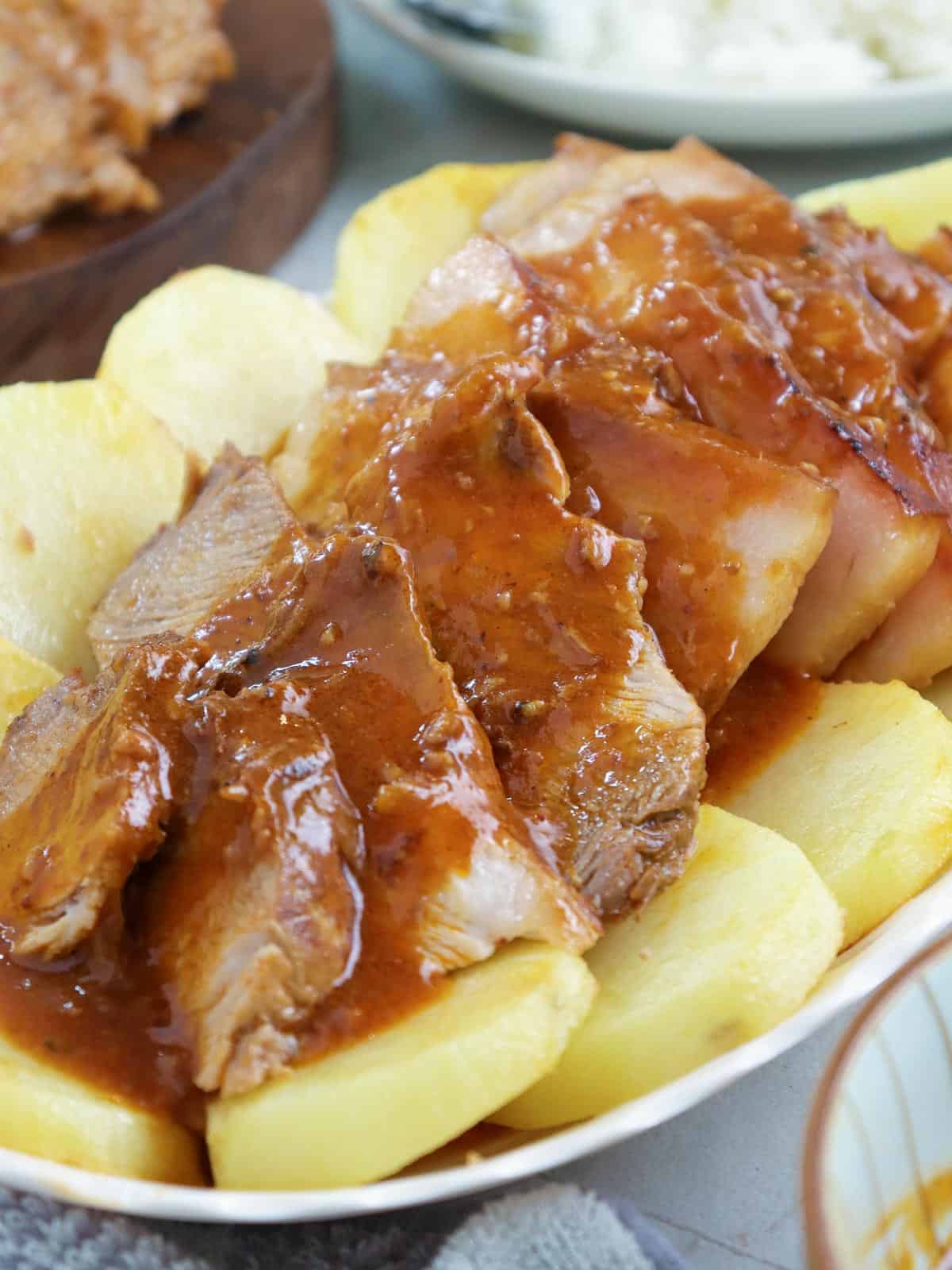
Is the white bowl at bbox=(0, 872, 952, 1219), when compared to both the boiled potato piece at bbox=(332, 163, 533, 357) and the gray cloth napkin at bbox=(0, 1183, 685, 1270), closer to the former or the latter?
the gray cloth napkin at bbox=(0, 1183, 685, 1270)

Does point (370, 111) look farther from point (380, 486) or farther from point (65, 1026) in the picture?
point (65, 1026)

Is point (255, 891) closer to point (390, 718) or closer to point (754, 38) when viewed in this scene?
point (390, 718)

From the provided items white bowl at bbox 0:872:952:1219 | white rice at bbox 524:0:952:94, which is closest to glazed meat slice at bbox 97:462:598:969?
white bowl at bbox 0:872:952:1219

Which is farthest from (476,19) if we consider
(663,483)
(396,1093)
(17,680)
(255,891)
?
(396,1093)

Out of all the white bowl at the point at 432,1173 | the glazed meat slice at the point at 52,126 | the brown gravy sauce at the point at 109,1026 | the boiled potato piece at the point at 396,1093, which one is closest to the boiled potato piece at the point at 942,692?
the white bowl at the point at 432,1173

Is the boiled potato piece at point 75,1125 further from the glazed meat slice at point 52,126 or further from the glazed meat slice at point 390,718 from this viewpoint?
the glazed meat slice at point 52,126

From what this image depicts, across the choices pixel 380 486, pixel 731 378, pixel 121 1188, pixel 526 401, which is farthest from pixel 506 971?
pixel 731 378
